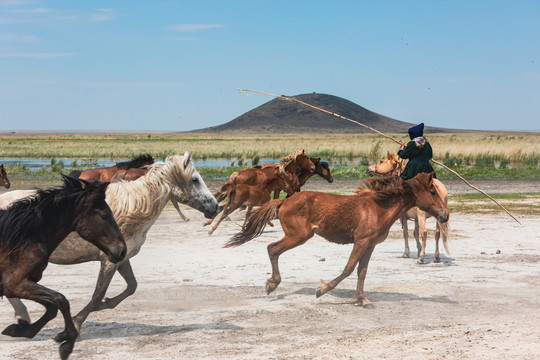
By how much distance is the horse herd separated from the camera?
18.2 feet

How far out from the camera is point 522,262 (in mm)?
10641

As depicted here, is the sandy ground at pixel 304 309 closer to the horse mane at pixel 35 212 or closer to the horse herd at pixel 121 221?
the horse herd at pixel 121 221

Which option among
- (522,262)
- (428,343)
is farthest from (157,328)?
(522,262)

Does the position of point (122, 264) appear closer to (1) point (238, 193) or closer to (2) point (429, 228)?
(1) point (238, 193)

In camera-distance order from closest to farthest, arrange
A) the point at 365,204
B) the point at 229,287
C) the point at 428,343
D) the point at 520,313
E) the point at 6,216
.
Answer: the point at 6,216, the point at 428,343, the point at 520,313, the point at 365,204, the point at 229,287

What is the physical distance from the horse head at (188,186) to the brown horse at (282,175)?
23.6 feet

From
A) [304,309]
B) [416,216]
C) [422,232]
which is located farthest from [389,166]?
[304,309]

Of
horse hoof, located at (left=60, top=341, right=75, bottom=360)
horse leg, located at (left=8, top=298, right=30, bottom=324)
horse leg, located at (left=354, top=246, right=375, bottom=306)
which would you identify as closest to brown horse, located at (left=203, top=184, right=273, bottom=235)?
horse leg, located at (left=354, top=246, right=375, bottom=306)

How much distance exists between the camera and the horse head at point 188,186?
24.1 feet

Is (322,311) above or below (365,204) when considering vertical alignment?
below

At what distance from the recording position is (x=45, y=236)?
568 cm

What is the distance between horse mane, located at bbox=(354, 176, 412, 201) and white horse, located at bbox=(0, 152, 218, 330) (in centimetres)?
247

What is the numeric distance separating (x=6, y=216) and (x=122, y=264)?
147 cm

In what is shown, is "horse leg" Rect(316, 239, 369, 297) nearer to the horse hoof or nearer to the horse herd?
the horse herd
